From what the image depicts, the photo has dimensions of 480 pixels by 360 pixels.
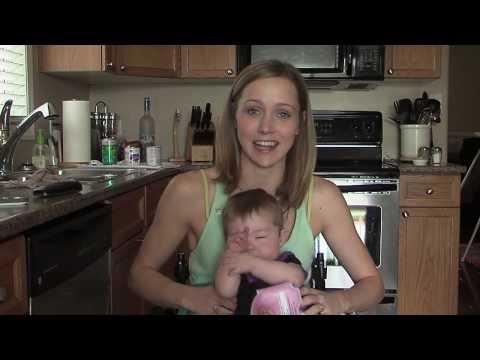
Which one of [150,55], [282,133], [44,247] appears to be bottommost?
[44,247]

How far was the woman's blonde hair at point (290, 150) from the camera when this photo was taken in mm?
1335

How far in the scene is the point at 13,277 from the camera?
4.00 feet

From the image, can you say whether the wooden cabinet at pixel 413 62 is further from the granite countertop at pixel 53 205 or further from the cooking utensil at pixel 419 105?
the granite countertop at pixel 53 205

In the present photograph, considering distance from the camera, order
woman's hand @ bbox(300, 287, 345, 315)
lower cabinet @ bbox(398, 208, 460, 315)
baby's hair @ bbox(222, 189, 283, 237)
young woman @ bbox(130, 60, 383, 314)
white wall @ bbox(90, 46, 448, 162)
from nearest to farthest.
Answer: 1. woman's hand @ bbox(300, 287, 345, 315)
2. baby's hair @ bbox(222, 189, 283, 237)
3. young woman @ bbox(130, 60, 383, 314)
4. lower cabinet @ bbox(398, 208, 460, 315)
5. white wall @ bbox(90, 46, 448, 162)

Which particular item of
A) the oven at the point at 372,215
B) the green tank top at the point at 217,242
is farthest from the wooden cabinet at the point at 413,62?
the green tank top at the point at 217,242

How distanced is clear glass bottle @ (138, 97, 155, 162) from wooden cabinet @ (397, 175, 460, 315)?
161 cm

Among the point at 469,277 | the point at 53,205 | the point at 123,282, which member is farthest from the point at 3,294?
the point at 469,277

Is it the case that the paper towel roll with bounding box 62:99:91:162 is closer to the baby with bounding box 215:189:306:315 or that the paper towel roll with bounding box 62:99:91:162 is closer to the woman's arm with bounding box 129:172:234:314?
the woman's arm with bounding box 129:172:234:314

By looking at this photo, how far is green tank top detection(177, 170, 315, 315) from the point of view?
4.26 feet

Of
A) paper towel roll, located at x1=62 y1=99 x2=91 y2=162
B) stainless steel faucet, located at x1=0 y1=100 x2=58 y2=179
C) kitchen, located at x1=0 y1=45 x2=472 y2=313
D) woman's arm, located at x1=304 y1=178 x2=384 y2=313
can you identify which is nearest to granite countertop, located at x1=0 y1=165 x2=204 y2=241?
stainless steel faucet, located at x1=0 y1=100 x2=58 y2=179
